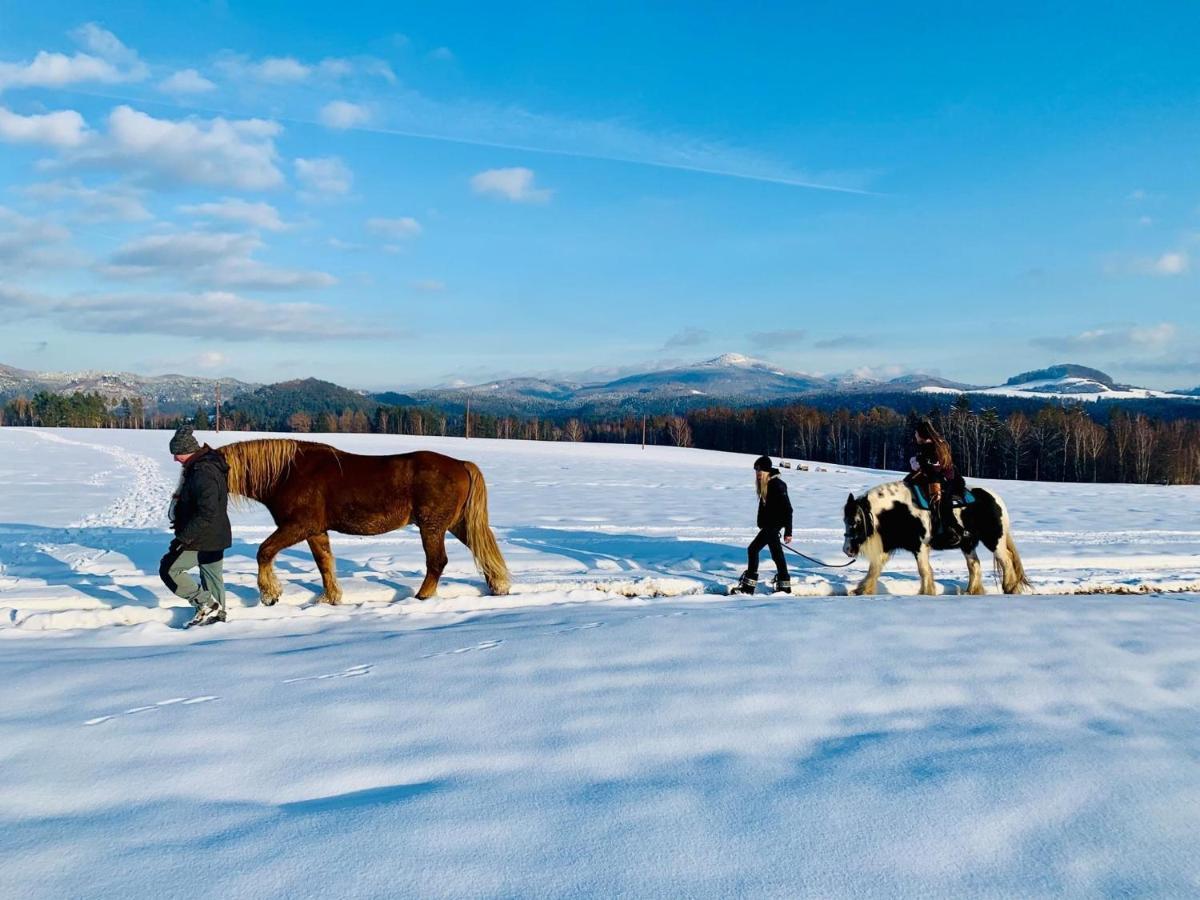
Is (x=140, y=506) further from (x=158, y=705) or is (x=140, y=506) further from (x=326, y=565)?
(x=158, y=705)

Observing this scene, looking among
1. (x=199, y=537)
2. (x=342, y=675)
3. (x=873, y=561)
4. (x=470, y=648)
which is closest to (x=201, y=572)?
(x=199, y=537)

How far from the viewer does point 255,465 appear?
6.61 m

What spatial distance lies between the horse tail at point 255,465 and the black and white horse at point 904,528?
559 centimetres

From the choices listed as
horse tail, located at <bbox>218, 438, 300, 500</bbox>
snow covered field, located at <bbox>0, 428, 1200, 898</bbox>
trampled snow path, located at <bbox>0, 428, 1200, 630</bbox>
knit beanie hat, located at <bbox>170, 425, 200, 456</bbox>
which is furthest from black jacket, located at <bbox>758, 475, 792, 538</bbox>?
knit beanie hat, located at <bbox>170, 425, 200, 456</bbox>

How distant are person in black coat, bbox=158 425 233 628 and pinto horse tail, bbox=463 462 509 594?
212 centimetres

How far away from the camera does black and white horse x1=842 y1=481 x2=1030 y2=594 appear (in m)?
7.48

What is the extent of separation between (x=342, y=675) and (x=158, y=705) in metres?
0.90

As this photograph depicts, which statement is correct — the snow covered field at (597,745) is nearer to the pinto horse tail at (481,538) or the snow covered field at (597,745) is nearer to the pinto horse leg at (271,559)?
the pinto horse leg at (271,559)

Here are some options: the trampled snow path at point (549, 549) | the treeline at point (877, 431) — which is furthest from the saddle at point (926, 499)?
the treeline at point (877, 431)

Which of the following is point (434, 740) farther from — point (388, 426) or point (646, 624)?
point (388, 426)

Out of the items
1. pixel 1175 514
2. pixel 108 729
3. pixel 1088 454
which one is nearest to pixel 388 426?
pixel 1088 454

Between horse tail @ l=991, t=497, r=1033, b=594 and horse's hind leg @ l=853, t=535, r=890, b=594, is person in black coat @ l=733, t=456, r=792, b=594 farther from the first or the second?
horse tail @ l=991, t=497, r=1033, b=594

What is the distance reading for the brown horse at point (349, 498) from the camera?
6.58m

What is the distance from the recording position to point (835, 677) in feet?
13.4
